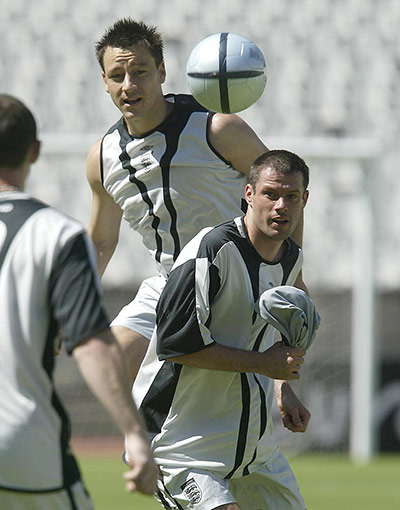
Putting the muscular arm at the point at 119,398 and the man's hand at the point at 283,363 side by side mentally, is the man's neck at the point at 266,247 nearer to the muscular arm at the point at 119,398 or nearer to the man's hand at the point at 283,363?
the man's hand at the point at 283,363

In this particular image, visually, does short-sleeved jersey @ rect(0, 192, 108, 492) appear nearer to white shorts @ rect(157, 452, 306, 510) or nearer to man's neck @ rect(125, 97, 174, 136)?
white shorts @ rect(157, 452, 306, 510)

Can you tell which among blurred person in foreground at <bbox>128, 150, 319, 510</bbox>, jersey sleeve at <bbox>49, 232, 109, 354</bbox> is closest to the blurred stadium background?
blurred person in foreground at <bbox>128, 150, 319, 510</bbox>

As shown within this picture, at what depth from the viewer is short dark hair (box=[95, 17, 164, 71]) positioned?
16.9ft

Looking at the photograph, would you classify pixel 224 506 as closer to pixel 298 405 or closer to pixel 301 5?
pixel 298 405

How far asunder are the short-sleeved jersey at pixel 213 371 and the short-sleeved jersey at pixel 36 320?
125cm

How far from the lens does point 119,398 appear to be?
3.25m

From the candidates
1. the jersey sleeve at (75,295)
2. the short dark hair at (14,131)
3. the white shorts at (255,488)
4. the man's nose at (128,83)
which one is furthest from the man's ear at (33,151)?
the white shorts at (255,488)

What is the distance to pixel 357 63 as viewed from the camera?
15414mm

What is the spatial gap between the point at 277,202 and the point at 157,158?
2.95 feet

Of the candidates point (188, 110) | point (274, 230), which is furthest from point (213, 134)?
point (274, 230)

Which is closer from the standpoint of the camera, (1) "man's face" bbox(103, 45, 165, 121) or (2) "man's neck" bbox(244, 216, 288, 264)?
(2) "man's neck" bbox(244, 216, 288, 264)

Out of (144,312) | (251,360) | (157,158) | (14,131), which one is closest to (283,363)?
(251,360)

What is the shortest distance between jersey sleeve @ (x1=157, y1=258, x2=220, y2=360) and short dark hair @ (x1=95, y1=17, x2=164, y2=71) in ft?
3.86

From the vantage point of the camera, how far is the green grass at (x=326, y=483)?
30.8 feet
